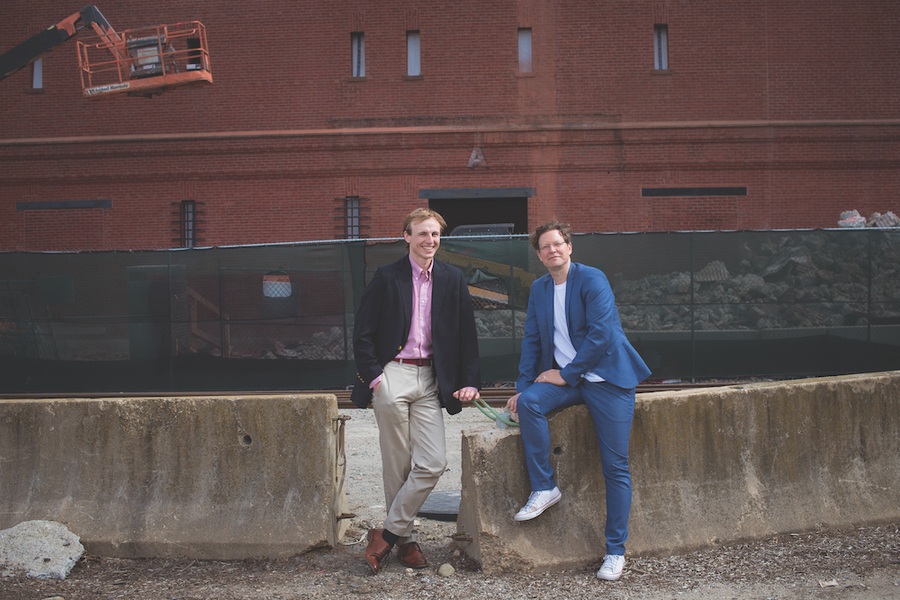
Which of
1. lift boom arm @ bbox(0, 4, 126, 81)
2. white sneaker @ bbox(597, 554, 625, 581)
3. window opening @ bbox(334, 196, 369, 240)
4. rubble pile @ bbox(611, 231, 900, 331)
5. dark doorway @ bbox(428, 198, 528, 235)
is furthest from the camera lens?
dark doorway @ bbox(428, 198, 528, 235)

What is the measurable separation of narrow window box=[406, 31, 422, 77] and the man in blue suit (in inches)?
602

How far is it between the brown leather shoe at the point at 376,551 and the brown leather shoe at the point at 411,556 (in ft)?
0.27

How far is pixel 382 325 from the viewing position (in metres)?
3.90

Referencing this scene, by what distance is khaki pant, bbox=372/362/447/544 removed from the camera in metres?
3.74

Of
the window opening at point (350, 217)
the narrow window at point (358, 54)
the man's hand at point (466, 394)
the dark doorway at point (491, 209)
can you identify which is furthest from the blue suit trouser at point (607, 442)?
the narrow window at point (358, 54)

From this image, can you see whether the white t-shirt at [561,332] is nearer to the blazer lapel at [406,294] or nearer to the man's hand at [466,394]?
the man's hand at [466,394]

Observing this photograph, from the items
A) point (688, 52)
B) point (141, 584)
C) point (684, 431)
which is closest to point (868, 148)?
point (688, 52)

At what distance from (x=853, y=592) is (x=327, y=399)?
295 cm

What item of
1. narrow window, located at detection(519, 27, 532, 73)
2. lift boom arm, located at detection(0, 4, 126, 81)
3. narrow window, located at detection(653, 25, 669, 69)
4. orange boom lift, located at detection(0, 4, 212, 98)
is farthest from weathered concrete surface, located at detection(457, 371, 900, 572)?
narrow window, located at detection(653, 25, 669, 69)

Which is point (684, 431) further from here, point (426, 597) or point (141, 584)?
A: point (141, 584)

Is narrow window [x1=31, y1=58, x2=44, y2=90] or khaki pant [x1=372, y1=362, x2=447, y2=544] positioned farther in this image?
narrow window [x1=31, y1=58, x2=44, y2=90]

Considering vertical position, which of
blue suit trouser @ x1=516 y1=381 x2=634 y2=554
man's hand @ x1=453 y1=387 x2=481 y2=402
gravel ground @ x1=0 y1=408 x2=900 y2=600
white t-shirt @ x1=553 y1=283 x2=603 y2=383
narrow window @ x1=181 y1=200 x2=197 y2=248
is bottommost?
gravel ground @ x1=0 y1=408 x2=900 y2=600

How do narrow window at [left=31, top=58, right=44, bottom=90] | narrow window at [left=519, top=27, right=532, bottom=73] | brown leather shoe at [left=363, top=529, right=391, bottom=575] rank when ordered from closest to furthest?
1. brown leather shoe at [left=363, top=529, right=391, bottom=575]
2. narrow window at [left=519, top=27, right=532, bottom=73]
3. narrow window at [left=31, top=58, right=44, bottom=90]

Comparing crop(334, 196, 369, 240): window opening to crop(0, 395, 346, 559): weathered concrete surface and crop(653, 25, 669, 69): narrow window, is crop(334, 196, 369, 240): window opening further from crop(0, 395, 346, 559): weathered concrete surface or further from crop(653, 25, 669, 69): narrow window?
crop(0, 395, 346, 559): weathered concrete surface
